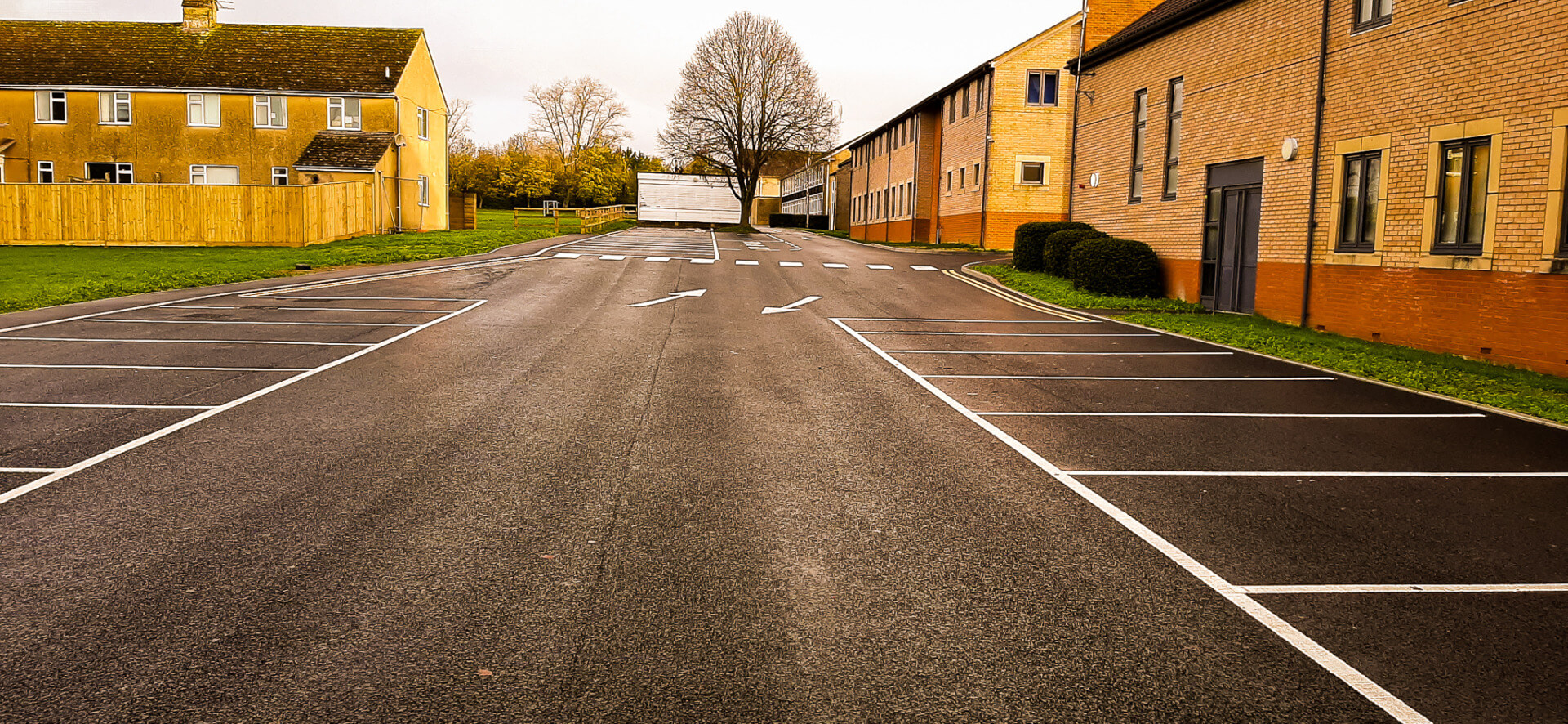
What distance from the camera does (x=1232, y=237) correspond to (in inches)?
756

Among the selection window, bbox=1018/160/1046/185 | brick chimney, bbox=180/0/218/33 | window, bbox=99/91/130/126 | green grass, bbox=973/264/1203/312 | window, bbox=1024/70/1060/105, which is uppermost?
A: brick chimney, bbox=180/0/218/33

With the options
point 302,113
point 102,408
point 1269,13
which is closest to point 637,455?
point 102,408

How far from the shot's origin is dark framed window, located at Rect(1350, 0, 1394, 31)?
15.0 metres

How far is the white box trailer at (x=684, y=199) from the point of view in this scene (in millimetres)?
70688

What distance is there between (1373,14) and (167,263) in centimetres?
2595

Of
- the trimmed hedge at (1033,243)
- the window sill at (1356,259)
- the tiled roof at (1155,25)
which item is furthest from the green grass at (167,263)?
the window sill at (1356,259)

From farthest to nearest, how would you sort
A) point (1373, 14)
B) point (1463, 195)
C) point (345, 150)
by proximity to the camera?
point (345, 150)
point (1373, 14)
point (1463, 195)

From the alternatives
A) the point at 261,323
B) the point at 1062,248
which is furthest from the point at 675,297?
the point at 1062,248

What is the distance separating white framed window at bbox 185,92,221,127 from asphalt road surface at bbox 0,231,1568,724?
1335 inches

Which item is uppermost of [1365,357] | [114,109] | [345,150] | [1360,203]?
[114,109]

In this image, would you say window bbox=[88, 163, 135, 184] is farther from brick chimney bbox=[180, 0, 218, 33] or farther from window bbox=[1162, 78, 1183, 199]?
window bbox=[1162, 78, 1183, 199]

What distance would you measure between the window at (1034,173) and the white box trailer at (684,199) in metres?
34.5

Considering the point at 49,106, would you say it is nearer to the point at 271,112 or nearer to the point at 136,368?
the point at 271,112

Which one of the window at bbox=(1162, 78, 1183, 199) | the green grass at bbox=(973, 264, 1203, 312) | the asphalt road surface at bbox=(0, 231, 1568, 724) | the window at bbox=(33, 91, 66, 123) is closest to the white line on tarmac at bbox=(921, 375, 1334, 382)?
the asphalt road surface at bbox=(0, 231, 1568, 724)
